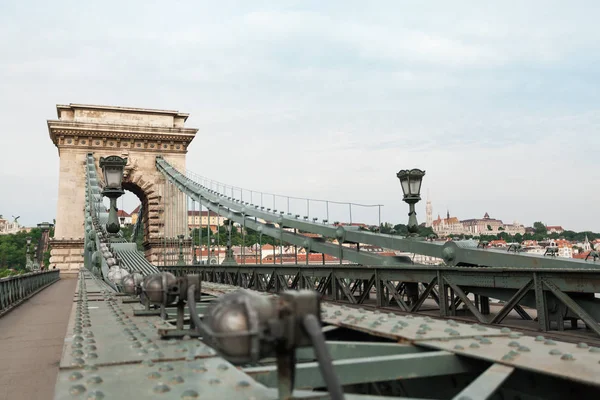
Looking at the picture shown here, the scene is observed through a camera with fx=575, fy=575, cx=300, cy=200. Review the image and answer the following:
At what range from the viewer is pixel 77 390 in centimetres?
252

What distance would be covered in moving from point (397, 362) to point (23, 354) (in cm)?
574

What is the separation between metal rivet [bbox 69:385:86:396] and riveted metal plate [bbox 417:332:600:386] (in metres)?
1.98

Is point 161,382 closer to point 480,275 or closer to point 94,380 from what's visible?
point 94,380

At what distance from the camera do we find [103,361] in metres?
3.10

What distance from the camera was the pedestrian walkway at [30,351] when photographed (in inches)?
207

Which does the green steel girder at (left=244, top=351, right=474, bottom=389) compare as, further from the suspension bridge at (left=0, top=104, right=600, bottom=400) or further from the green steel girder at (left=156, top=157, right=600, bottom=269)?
the green steel girder at (left=156, top=157, right=600, bottom=269)

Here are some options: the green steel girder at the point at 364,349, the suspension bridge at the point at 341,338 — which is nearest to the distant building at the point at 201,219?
the suspension bridge at the point at 341,338

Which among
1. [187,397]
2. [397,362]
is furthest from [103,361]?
[397,362]

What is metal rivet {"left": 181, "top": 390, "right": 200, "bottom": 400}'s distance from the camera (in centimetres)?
241

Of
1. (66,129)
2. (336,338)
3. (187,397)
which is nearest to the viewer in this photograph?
(187,397)

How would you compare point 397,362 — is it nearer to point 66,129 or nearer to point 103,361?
point 103,361

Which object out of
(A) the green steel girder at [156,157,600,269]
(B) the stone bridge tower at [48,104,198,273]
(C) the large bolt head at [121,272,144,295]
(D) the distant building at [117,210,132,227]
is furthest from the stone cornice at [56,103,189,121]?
(C) the large bolt head at [121,272,144,295]

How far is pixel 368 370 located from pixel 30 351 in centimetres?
586

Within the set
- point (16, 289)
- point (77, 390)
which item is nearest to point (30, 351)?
point (77, 390)
